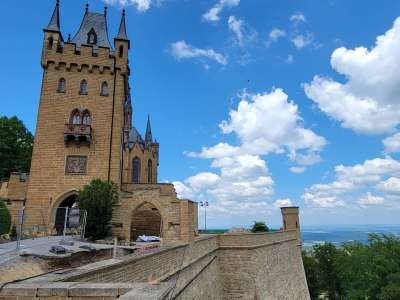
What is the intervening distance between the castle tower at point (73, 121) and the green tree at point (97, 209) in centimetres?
537

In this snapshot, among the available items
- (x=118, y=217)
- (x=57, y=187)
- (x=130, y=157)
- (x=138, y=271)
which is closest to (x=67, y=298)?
(x=138, y=271)

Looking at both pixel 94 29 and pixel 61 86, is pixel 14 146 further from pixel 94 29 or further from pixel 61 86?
pixel 94 29

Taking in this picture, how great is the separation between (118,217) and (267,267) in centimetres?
967

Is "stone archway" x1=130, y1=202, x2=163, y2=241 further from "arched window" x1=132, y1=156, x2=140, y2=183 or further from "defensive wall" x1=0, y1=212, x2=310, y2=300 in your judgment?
"arched window" x1=132, y1=156, x2=140, y2=183

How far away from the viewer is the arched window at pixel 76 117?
921 inches

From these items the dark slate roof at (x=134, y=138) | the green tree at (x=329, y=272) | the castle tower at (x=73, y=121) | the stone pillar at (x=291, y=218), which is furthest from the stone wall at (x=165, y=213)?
the green tree at (x=329, y=272)

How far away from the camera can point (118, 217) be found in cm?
1798

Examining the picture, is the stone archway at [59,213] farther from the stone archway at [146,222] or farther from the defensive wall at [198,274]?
the defensive wall at [198,274]

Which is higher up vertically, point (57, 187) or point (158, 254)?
point (57, 187)

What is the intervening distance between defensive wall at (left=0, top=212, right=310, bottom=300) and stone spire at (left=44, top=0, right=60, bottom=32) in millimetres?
20837

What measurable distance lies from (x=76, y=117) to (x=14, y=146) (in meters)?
14.8

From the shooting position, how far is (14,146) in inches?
1323

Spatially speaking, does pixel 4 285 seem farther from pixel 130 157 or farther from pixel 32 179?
pixel 130 157

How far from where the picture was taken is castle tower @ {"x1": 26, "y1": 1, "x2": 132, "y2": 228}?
71.7ft
